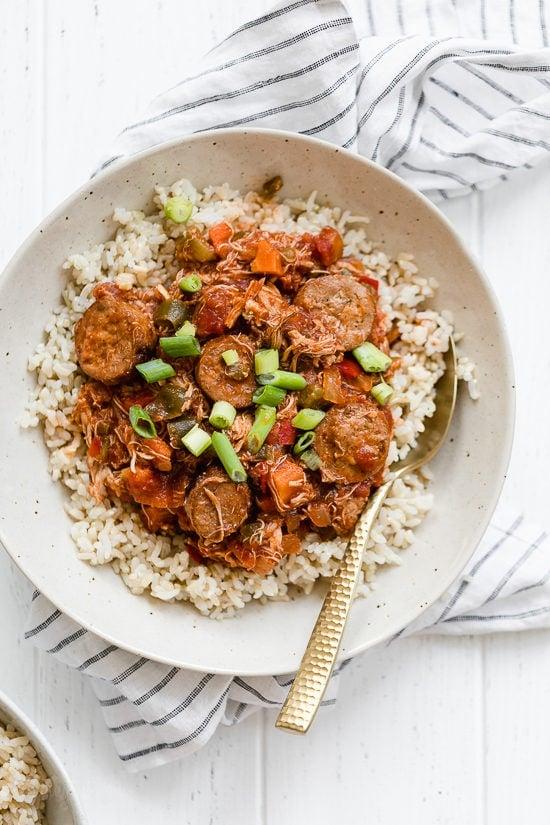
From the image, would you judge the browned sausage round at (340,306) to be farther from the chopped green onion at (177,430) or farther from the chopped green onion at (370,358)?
the chopped green onion at (177,430)

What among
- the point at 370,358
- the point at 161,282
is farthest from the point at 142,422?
the point at 370,358

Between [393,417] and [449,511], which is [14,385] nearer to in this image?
[393,417]

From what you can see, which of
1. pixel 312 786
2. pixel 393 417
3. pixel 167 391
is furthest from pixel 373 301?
pixel 312 786

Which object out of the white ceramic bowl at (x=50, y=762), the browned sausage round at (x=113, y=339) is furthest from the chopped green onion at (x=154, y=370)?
the white ceramic bowl at (x=50, y=762)

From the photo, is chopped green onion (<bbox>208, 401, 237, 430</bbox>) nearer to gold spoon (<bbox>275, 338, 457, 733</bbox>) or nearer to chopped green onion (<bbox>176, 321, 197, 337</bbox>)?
chopped green onion (<bbox>176, 321, 197, 337</bbox>)

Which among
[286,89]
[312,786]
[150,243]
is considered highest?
[286,89]
